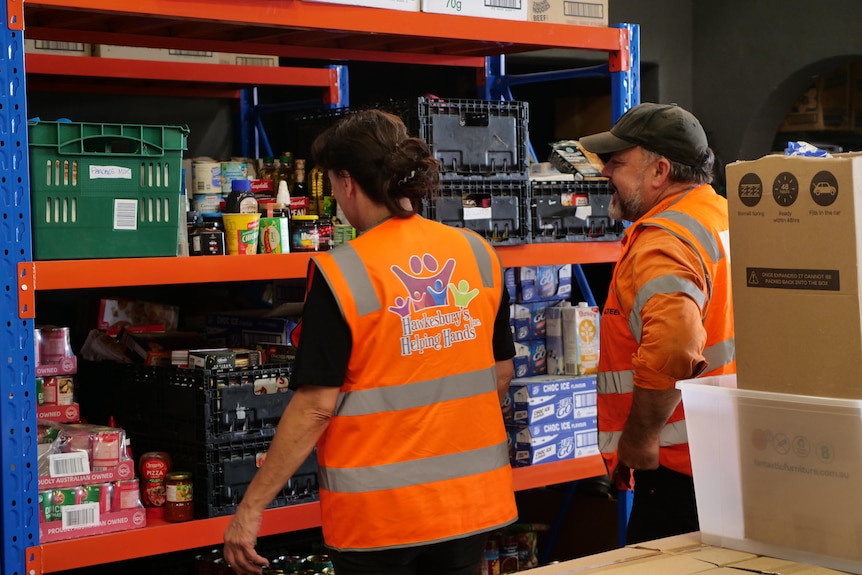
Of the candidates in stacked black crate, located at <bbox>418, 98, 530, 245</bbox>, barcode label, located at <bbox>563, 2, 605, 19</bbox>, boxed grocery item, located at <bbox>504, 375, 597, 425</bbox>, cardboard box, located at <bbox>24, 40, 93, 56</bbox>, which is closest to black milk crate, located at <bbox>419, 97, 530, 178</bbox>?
stacked black crate, located at <bbox>418, 98, 530, 245</bbox>

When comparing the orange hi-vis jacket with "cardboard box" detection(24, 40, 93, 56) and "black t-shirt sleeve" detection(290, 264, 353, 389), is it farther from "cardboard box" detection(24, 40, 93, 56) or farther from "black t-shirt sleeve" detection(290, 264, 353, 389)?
"cardboard box" detection(24, 40, 93, 56)

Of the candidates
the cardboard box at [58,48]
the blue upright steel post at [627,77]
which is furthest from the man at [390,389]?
the cardboard box at [58,48]

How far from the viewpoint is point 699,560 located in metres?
2.23

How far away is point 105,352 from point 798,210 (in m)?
2.93

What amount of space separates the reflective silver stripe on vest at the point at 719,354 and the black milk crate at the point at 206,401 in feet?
4.78

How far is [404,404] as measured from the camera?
265cm

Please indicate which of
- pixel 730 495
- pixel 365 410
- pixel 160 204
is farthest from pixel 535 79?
pixel 730 495

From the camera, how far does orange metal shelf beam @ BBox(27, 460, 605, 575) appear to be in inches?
130

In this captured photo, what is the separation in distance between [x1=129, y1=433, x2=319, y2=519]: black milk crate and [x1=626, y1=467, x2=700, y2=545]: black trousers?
1.18m

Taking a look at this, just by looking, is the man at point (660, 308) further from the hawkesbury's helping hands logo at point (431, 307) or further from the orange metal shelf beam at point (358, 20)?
the orange metal shelf beam at point (358, 20)

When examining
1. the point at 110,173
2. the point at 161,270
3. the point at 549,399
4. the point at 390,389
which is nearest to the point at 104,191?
the point at 110,173

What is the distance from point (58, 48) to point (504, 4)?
2.01 meters

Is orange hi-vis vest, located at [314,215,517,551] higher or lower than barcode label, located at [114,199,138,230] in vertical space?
lower

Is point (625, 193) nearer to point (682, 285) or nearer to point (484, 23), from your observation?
point (682, 285)
